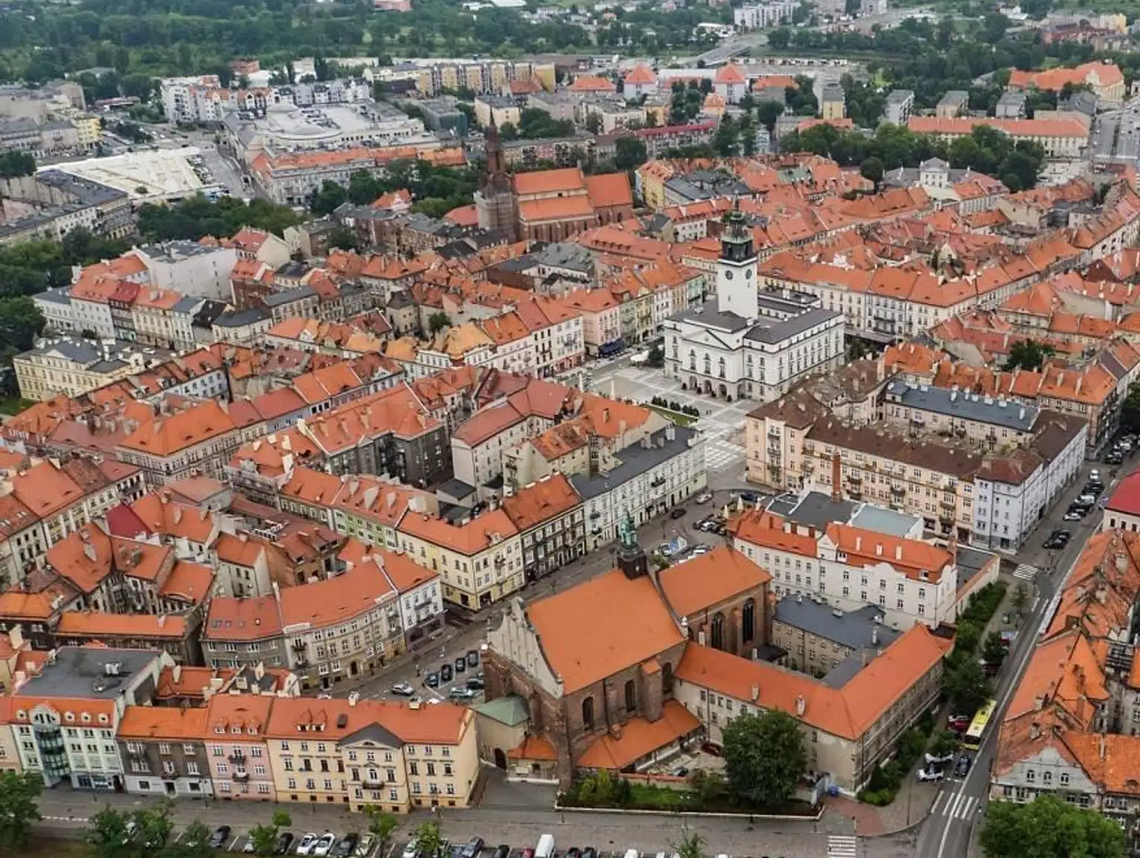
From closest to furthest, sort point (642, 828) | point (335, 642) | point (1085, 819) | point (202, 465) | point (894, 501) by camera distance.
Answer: point (1085, 819) < point (642, 828) < point (335, 642) < point (894, 501) < point (202, 465)

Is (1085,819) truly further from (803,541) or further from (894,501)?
(894,501)

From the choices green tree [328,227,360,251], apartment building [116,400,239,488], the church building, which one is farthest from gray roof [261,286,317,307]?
the church building

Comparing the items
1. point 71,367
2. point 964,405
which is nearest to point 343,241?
point 71,367

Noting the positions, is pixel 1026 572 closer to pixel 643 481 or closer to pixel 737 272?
pixel 643 481

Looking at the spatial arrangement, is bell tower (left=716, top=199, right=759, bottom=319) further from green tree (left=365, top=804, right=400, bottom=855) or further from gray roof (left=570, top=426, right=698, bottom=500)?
green tree (left=365, top=804, right=400, bottom=855)

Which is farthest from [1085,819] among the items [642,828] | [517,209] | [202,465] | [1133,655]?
[517,209]

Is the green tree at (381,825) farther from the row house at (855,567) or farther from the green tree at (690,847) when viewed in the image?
the row house at (855,567)

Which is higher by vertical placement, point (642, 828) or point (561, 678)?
point (561, 678)
